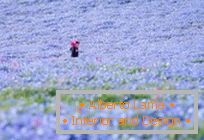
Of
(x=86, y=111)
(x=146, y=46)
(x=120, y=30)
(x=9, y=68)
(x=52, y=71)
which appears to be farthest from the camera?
(x=120, y=30)

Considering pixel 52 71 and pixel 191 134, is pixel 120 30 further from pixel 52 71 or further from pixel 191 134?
pixel 191 134

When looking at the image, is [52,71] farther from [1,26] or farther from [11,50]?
[1,26]

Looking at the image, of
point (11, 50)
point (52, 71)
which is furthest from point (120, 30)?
point (52, 71)

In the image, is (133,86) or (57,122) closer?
(57,122)

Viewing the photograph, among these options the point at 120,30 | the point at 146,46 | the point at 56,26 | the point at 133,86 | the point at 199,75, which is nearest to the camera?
the point at 133,86

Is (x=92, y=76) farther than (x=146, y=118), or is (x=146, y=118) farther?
(x=92, y=76)

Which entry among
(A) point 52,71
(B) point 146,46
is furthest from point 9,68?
(B) point 146,46

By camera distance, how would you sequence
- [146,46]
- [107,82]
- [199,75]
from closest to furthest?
[107,82] → [199,75] → [146,46]

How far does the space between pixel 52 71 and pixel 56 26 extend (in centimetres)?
1938

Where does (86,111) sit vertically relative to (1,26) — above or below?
below

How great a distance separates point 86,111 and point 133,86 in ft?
13.2

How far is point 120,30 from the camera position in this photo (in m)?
31.7

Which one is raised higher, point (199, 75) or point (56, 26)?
point (56, 26)

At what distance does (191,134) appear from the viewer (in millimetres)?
6008
